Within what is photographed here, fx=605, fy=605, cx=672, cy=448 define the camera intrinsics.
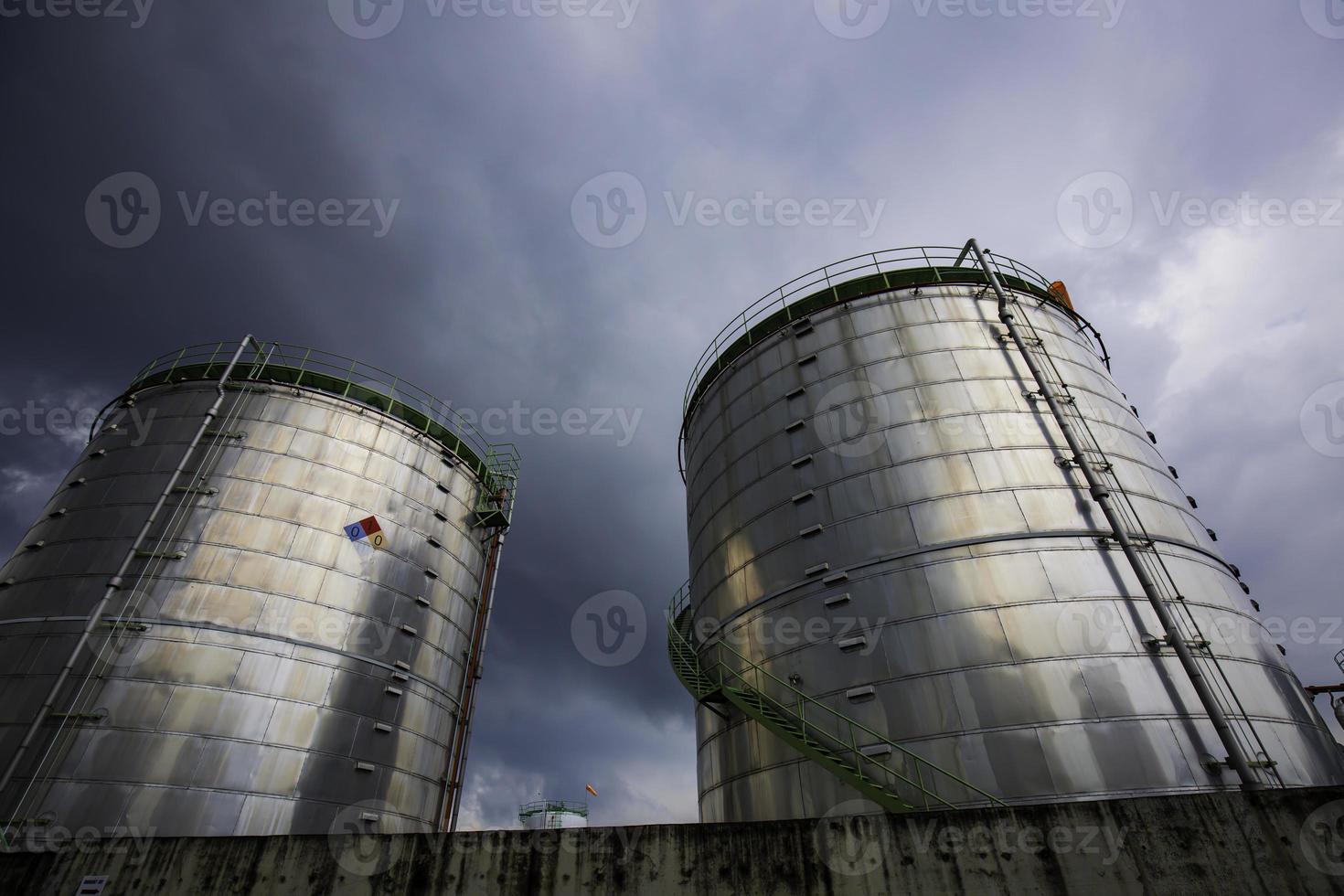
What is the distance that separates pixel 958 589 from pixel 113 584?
17.1 m

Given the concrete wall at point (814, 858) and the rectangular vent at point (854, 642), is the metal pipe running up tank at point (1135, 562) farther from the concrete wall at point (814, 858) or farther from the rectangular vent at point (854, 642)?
the rectangular vent at point (854, 642)

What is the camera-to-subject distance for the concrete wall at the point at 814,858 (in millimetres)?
6055

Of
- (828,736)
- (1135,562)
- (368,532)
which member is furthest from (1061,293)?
(368,532)

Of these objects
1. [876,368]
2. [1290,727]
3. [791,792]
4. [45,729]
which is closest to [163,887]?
[45,729]

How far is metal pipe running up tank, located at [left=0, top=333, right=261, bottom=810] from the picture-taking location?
11039mm

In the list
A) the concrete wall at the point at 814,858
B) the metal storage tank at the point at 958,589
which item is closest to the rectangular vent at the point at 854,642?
the metal storage tank at the point at 958,589

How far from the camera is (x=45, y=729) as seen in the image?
11281 millimetres

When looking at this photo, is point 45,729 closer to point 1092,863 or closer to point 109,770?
point 109,770

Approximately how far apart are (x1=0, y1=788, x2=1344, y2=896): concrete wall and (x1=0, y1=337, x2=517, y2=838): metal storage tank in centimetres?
535

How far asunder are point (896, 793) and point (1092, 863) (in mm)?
3500

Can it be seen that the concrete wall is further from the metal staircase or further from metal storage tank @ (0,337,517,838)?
metal storage tank @ (0,337,517,838)

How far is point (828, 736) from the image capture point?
33.8 ft

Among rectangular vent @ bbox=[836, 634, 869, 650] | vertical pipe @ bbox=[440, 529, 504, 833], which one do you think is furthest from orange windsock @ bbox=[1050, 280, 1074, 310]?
vertical pipe @ bbox=[440, 529, 504, 833]

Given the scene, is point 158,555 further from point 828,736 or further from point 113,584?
point 828,736
